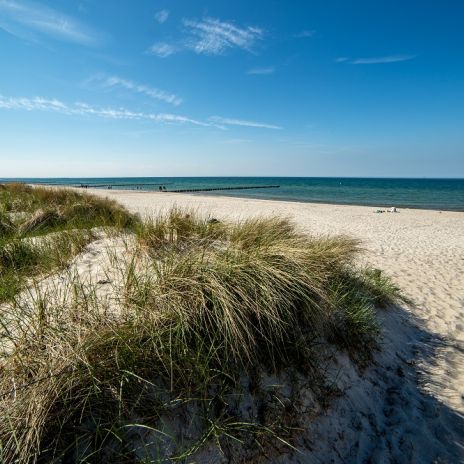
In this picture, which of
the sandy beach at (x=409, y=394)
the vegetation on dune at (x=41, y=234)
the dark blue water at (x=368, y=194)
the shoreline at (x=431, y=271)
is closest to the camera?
the sandy beach at (x=409, y=394)

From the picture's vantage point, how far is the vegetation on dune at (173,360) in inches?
63.4

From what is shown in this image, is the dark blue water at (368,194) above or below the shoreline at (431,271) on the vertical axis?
above

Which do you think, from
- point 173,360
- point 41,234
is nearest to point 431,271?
point 173,360

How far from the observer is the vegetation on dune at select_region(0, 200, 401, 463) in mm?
1610

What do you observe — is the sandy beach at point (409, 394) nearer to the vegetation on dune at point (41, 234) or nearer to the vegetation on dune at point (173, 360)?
the vegetation on dune at point (173, 360)

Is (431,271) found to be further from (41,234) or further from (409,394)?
(41,234)

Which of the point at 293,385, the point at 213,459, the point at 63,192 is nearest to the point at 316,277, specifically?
the point at 293,385

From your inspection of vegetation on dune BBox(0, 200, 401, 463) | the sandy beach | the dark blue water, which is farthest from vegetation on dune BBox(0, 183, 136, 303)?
the dark blue water

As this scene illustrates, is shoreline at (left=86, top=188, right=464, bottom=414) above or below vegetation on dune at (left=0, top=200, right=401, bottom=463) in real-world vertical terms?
below

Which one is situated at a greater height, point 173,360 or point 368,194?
point 368,194

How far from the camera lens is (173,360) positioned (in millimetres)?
1998

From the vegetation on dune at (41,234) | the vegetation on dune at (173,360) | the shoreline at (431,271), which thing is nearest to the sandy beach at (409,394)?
the shoreline at (431,271)

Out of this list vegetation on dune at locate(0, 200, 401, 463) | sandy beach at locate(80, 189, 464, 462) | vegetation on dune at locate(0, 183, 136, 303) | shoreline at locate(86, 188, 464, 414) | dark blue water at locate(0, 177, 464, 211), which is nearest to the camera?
vegetation on dune at locate(0, 200, 401, 463)

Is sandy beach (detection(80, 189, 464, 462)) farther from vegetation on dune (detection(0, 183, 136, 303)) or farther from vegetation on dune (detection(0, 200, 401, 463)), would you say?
vegetation on dune (detection(0, 183, 136, 303))
